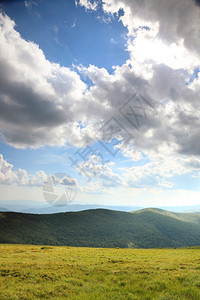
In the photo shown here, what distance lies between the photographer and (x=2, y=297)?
432 inches

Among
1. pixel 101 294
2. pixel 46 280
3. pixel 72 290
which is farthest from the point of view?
pixel 46 280

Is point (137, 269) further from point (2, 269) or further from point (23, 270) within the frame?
point (2, 269)

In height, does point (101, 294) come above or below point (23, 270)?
above

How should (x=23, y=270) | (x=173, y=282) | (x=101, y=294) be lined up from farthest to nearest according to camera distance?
(x=23, y=270) → (x=173, y=282) → (x=101, y=294)

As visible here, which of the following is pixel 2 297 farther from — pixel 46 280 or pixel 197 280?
pixel 197 280

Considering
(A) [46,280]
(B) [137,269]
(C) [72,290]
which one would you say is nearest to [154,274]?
(B) [137,269]

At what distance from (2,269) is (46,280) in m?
6.23

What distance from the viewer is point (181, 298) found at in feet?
34.5

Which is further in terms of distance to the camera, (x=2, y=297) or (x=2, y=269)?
(x=2, y=269)

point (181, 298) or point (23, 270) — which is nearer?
point (181, 298)

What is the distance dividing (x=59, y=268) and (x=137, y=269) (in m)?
8.52

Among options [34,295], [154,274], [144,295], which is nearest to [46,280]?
[34,295]

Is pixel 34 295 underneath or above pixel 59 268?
above

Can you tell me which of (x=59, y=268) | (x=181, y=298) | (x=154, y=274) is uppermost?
(x=181, y=298)
